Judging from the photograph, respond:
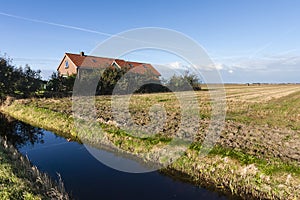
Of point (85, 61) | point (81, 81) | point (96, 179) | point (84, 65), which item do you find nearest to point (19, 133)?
point (96, 179)

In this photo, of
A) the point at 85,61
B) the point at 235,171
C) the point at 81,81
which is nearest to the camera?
the point at 235,171

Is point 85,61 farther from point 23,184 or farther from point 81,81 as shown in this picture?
point 23,184

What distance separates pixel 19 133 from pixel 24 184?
10.8 m

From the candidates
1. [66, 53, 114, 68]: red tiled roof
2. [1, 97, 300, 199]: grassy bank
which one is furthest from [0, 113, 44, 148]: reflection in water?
[66, 53, 114, 68]: red tiled roof

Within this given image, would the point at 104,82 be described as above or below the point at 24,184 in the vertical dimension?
above

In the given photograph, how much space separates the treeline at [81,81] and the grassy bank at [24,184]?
24178 mm

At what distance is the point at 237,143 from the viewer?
9852 millimetres

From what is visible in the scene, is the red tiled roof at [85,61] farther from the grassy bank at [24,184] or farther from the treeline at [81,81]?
the grassy bank at [24,184]

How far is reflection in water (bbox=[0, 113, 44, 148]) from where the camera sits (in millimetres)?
13398

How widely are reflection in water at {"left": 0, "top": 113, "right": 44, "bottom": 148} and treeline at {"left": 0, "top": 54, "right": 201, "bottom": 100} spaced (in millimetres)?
12092

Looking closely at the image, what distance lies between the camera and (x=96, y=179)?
836cm

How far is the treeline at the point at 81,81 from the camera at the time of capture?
2896 centimetres

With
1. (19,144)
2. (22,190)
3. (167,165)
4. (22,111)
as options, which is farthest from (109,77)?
(22,190)

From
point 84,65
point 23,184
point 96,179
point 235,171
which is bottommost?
point 96,179
